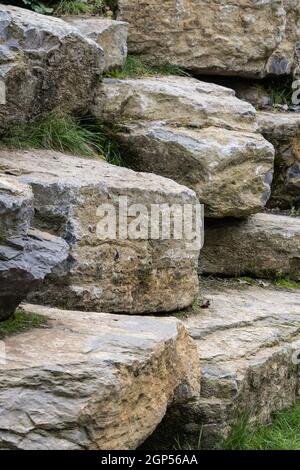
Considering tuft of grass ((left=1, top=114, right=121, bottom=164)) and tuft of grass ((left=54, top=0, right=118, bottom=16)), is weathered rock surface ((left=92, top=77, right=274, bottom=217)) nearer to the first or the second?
tuft of grass ((left=1, top=114, right=121, bottom=164))

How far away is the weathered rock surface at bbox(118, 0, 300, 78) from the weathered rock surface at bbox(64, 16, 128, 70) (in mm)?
478

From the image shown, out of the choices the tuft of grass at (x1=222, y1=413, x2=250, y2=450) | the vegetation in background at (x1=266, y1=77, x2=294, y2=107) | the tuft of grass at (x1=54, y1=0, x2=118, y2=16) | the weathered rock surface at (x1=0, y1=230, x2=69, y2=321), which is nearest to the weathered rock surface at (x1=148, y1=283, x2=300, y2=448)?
the tuft of grass at (x1=222, y1=413, x2=250, y2=450)

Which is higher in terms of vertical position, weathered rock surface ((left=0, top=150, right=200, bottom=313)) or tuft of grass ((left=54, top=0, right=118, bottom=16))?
tuft of grass ((left=54, top=0, right=118, bottom=16))

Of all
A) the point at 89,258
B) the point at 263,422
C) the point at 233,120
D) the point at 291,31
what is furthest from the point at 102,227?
the point at 291,31

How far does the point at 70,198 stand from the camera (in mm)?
4566

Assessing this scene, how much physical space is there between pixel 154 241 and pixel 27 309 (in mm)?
1033

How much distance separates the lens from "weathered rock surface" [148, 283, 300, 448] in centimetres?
445

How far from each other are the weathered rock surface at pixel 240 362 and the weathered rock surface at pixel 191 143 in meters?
0.67

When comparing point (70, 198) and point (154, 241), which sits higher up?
point (70, 198)

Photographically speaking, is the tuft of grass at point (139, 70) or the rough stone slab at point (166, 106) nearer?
the rough stone slab at point (166, 106)

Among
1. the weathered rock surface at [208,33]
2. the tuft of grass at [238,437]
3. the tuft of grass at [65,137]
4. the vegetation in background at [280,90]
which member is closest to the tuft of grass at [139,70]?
the weathered rock surface at [208,33]

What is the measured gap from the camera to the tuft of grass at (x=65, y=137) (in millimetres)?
5242

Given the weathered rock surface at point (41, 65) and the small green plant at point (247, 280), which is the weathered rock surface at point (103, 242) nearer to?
the weathered rock surface at point (41, 65)
